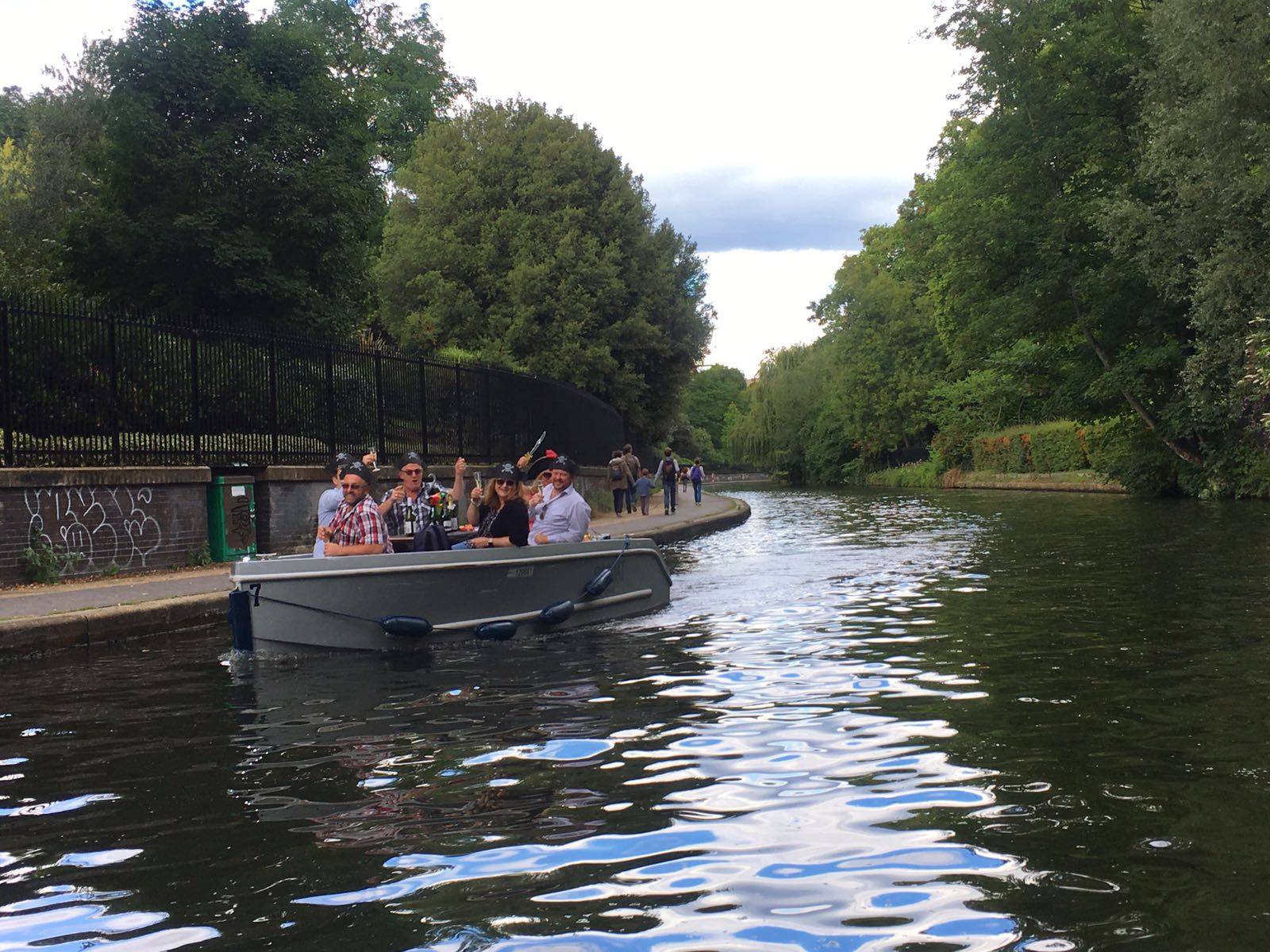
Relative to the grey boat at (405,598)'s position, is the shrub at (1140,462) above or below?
above

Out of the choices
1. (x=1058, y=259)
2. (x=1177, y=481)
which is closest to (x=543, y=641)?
(x=1058, y=259)

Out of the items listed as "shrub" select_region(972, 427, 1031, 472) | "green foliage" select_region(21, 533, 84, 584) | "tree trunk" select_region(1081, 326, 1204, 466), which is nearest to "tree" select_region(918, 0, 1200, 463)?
"tree trunk" select_region(1081, 326, 1204, 466)

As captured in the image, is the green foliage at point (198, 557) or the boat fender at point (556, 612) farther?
the green foliage at point (198, 557)

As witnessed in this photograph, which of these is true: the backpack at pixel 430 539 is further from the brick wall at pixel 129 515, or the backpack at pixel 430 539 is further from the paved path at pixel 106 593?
the brick wall at pixel 129 515

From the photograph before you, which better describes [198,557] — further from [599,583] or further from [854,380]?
[854,380]

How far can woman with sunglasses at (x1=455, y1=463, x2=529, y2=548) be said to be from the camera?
10.4 metres

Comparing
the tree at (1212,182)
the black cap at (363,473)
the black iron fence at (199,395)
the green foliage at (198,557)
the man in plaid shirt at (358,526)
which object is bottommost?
the green foliage at (198,557)

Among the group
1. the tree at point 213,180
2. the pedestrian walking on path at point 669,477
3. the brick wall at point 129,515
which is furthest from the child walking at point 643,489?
the brick wall at point 129,515

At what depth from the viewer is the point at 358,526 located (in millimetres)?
9242

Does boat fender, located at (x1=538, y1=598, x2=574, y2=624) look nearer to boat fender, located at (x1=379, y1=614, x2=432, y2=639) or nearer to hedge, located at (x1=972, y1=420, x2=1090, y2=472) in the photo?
boat fender, located at (x1=379, y1=614, x2=432, y2=639)

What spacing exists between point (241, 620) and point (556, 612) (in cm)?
264

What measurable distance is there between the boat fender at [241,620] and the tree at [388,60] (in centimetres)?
3758

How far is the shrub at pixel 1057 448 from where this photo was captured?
154 ft

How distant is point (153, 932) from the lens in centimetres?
379
